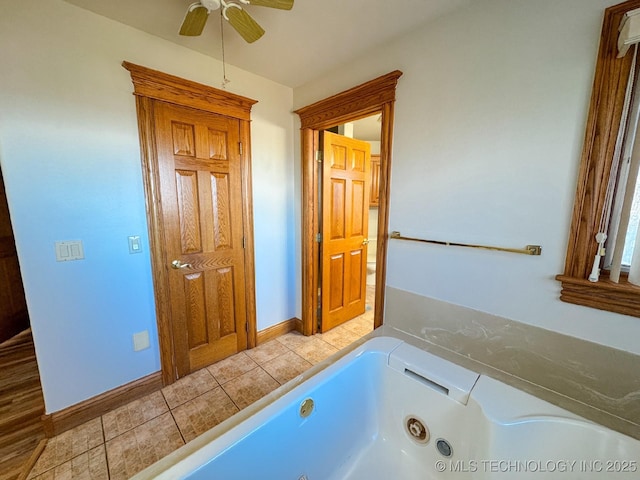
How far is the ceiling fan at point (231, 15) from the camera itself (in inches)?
42.6

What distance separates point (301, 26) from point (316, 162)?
3.32 ft

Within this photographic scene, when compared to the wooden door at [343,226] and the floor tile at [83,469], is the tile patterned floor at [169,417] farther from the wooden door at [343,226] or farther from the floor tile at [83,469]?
the wooden door at [343,226]

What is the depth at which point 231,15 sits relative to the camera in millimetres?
1149

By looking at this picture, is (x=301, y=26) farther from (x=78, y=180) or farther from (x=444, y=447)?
(x=444, y=447)

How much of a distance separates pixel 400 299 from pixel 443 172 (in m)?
0.82

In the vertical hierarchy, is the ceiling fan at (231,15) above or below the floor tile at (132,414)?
above

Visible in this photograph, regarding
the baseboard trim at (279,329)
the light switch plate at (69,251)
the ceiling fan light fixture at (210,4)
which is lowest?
the baseboard trim at (279,329)

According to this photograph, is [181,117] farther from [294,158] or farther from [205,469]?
[205,469]

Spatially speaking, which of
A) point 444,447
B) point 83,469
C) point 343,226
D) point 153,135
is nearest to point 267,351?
point 83,469

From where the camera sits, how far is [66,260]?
4.71 ft

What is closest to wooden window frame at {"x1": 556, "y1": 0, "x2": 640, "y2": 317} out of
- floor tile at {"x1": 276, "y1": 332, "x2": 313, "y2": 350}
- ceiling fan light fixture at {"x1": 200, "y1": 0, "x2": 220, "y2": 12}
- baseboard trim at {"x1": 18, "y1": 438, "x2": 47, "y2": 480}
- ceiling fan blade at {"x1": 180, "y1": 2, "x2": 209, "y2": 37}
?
ceiling fan light fixture at {"x1": 200, "y1": 0, "x2": 220, "y2": 12}

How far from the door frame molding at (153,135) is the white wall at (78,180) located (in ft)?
0.16

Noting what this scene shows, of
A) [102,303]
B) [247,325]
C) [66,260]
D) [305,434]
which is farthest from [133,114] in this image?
[305,434]

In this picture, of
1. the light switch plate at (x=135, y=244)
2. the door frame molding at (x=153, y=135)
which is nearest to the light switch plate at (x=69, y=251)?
the light switch plate at (x=135, y=244)
